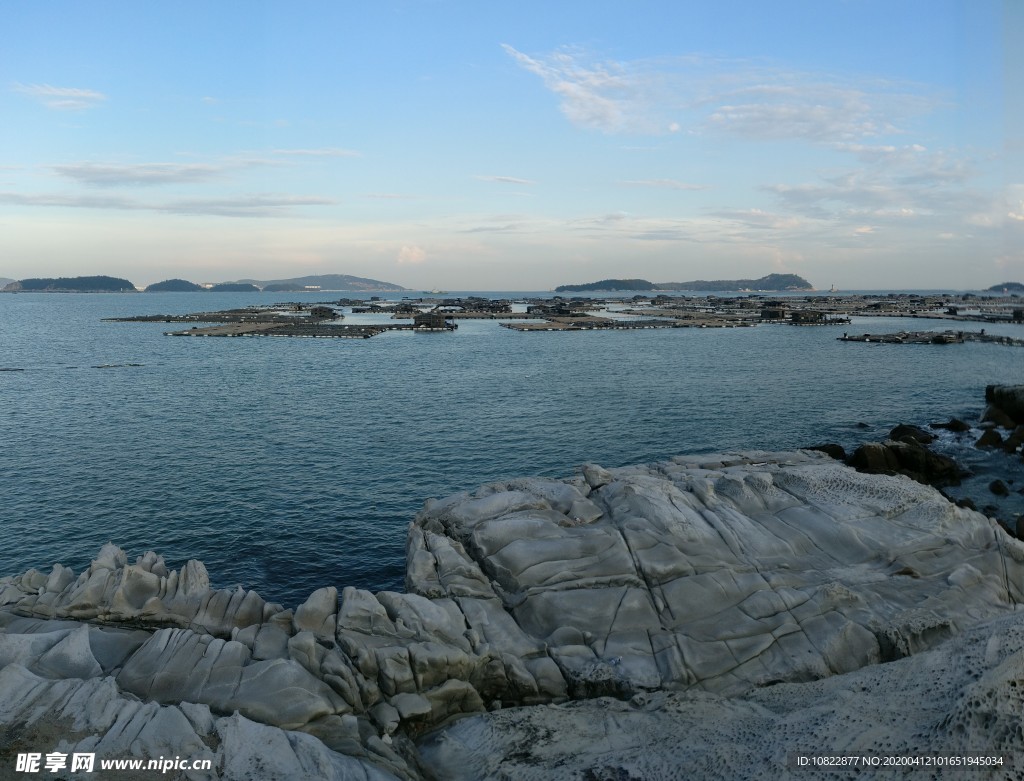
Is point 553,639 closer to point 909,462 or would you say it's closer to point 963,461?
point 909,462

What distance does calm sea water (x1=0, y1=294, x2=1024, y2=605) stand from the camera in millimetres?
32219

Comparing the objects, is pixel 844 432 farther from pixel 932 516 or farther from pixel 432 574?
pixel 432 574

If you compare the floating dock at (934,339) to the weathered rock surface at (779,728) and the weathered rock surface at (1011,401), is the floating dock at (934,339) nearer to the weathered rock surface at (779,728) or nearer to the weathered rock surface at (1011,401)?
the weathered rock surface at (1011,401)

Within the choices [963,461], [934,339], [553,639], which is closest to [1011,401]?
[963,461]

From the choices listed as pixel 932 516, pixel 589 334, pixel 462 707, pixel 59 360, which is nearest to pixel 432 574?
pixel 462 707

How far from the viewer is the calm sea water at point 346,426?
32219 millimetres

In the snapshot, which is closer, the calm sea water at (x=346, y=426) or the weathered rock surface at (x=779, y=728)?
the weathered rock surface at (x=779, y=728)

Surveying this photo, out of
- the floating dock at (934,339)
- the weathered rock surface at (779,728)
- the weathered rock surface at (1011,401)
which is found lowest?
the weathered rock surface at (779,728)

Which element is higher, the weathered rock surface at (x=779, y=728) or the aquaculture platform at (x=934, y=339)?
the aquaculture platform at (x=934, y=339)

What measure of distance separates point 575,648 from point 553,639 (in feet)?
2.44

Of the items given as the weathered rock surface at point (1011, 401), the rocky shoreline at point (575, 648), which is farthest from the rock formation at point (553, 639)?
the weathered rock surface at point (1011, 401)

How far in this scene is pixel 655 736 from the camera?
1595 centimetres

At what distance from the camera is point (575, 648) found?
19422 mm

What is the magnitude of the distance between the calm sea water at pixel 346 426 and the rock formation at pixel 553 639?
752cm
